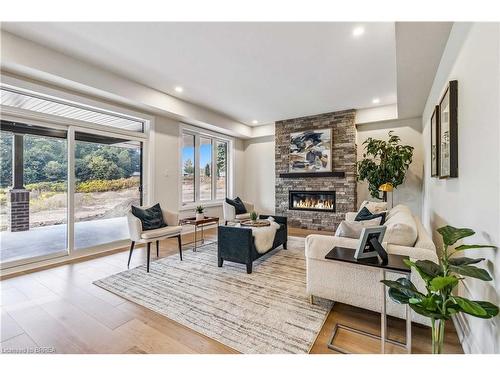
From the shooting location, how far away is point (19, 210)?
3.12m

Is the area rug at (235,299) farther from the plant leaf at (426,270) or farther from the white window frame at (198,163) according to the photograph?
the white window frame at (198,163)

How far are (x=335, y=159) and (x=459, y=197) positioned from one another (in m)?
3.85

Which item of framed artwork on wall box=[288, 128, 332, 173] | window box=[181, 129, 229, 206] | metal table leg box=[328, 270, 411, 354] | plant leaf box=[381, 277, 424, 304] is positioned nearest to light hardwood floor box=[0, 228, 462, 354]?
metal table leg box=[328, 270, 411, 354]

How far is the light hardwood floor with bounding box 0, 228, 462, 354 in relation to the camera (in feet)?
5.50

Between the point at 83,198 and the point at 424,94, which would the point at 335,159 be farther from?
the point at 83,198

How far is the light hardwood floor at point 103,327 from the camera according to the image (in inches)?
66.0

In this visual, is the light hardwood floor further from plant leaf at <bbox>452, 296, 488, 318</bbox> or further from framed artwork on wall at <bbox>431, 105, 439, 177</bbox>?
framed artwork on wall at <bbox>431, 105, 439, 177</bbox>

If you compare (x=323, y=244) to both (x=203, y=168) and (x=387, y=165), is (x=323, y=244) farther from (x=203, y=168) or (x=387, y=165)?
(x=203, y=168)

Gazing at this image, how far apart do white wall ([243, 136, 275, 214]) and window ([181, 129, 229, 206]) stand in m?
0.76

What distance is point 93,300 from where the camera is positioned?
A: 2326mm

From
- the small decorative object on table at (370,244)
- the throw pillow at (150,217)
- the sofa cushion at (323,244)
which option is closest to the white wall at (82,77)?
the throw pillow at (150,217)

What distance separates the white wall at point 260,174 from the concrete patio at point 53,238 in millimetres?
3873

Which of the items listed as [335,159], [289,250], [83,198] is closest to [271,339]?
[289,250]

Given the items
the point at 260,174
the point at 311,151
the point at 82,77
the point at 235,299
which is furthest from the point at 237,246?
the point at 260,174
